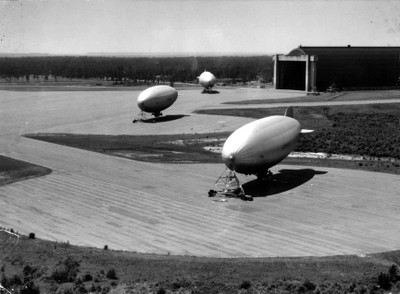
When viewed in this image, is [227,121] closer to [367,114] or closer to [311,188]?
[367,114]

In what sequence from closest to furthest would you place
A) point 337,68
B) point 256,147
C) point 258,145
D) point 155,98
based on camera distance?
point 256,147
point 258,145
point 155,98
point 337,68

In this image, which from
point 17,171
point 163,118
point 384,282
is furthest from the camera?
point 163,118

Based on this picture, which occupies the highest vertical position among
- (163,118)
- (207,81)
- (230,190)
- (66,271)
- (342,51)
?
(342,51)

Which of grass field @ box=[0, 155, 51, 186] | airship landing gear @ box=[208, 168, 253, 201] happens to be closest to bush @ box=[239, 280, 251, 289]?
airship landing gear @ box=[208, 168, 253, 201]

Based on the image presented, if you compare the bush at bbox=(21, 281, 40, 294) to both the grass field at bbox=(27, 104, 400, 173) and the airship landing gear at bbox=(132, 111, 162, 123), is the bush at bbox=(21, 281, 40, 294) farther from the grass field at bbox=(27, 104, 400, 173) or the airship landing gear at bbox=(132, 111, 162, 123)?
the airship landing gear at bbox=(132, 111, 162, 123)

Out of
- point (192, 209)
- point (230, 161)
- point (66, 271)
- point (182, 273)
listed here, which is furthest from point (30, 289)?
point (230, 161)

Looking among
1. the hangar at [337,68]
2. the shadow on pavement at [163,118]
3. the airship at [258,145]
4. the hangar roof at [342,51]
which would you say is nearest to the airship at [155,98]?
the shadow on pavement at [163,118]

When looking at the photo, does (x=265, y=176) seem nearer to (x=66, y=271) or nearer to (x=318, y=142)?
(x=318, y=142)

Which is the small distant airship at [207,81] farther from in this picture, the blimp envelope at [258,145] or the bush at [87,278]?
the bush at [87,278]
